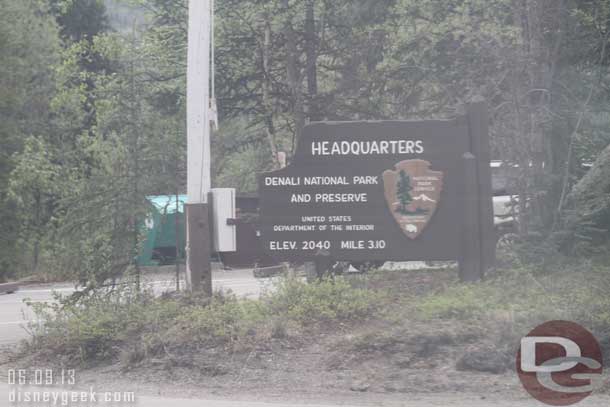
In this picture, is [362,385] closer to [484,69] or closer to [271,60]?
[484,69]

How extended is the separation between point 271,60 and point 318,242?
6162mm

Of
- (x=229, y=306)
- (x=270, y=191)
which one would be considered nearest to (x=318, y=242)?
(x=270, y=191)

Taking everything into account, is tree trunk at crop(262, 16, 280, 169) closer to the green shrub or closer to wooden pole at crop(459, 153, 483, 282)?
wooden pole at crop(459, 153, 483, 282)

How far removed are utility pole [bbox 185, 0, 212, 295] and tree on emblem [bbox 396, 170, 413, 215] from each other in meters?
2.39

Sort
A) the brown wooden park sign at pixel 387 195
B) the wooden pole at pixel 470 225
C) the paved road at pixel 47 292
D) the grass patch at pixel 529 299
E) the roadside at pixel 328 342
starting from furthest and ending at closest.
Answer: the paved road at pixel 47 292 < the brown wooden park sign at pixel 387 195 < the wooden pole at pixel 470 225 < the grass patch at pixel 529 299 < the roadside at pixel 328 342

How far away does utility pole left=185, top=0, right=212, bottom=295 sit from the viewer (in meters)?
10.8

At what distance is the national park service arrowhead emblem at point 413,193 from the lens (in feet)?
35.9

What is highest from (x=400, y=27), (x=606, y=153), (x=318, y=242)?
(x=400, y=27)

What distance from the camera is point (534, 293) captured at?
392 inches

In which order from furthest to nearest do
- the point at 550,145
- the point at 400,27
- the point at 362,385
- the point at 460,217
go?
the point at 400,27 < the point at 550,145 < the point at 460,217 < the point at 362,385

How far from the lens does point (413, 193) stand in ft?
36.0
